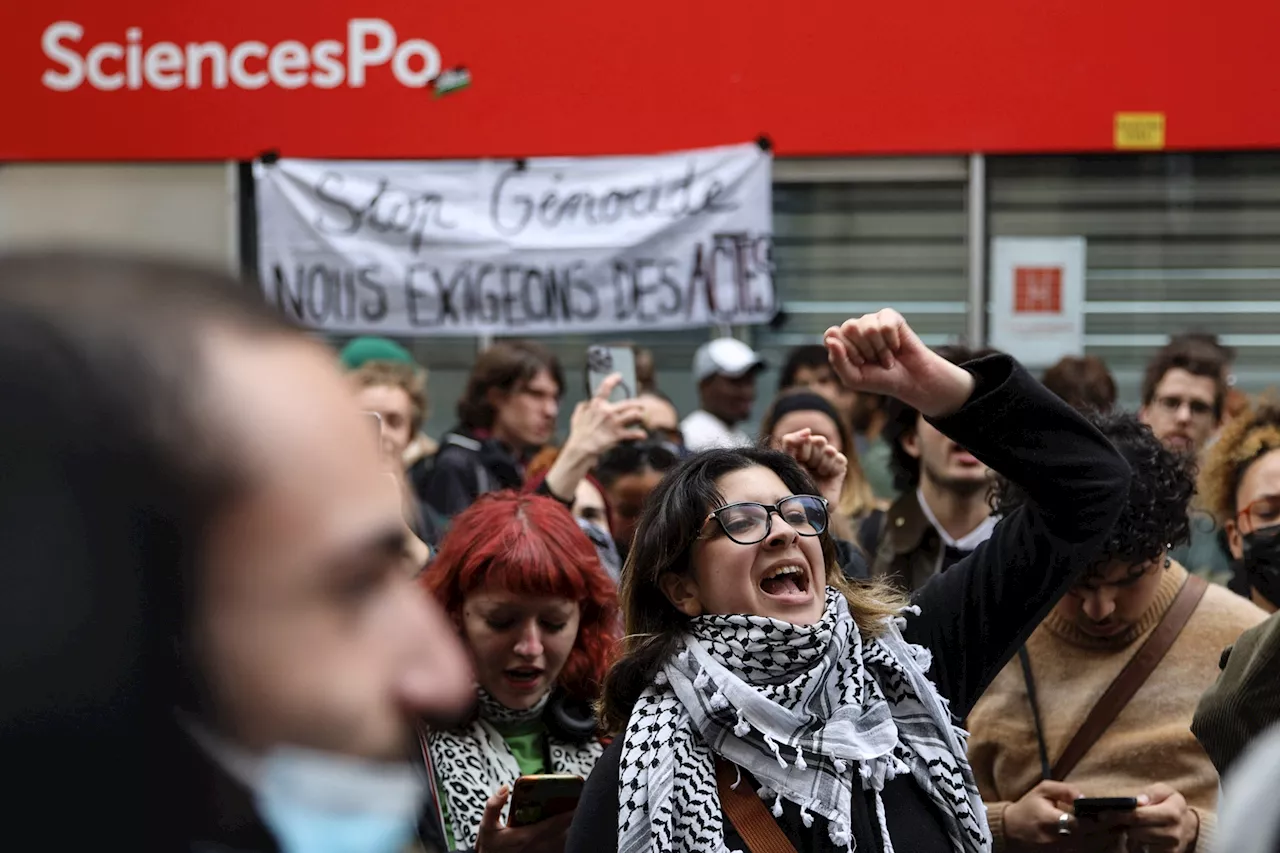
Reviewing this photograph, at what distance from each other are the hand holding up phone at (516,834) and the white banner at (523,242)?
5.53 m

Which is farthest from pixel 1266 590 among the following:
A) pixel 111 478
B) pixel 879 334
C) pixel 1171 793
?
pixel 111 478

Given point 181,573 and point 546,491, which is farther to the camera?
point 546,491

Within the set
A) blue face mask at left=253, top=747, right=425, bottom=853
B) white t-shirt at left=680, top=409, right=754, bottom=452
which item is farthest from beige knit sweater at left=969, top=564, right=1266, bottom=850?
white t-shirt at left=680, top=409, right=754, bottom=452

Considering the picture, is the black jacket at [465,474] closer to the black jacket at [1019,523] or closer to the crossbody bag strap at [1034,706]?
the crossbody bag strap at [1034,706]

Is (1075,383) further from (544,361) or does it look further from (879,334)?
(879,334)

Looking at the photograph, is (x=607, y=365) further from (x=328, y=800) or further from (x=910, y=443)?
(x=328, y=800)

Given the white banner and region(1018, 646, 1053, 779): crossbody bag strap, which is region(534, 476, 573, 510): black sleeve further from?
the white banner

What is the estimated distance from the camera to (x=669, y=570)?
3184 millimetres

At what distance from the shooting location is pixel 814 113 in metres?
8.83

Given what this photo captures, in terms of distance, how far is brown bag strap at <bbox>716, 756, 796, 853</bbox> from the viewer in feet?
9.17

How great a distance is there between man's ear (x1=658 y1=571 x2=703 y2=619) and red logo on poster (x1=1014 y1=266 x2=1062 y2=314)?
5.96 m

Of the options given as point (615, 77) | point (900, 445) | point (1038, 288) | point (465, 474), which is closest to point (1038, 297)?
point (1038, 288)

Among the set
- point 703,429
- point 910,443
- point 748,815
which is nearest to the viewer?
point 748,815

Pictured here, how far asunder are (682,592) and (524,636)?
679mm
